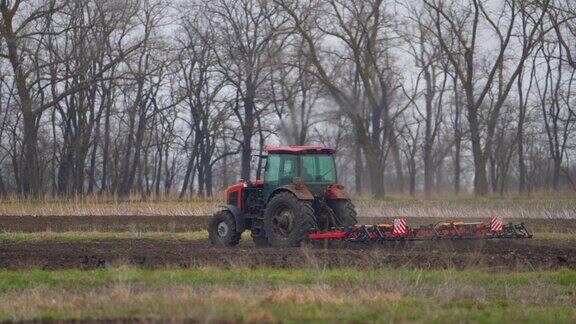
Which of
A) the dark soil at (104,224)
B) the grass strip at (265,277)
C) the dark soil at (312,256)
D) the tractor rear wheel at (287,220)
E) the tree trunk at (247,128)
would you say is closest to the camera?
the grass strip at (265,277)

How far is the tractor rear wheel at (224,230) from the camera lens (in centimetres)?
2159

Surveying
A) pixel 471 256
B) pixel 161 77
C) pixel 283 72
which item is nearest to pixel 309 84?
pixel 283 72

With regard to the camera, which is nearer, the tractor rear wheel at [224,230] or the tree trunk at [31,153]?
the tractor rear wheel at [224,230]

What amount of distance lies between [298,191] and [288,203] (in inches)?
15.4

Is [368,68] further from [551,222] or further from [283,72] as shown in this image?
[551,222]

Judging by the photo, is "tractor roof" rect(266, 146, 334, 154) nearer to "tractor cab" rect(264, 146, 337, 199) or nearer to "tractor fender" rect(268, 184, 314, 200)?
"tractor cab" rect(264, 146, 337, 199)

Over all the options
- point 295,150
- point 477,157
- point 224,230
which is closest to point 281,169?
point 295,150

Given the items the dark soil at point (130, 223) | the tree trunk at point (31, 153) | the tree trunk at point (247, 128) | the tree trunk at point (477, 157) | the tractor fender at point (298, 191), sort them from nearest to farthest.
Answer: the tractor fender at point (298, 191)
the dark soil at point (130, 223)
the tree trunk at point (31, 153)
the tree trunk at point (477, 157)
the tree trunk at point (247, 128)

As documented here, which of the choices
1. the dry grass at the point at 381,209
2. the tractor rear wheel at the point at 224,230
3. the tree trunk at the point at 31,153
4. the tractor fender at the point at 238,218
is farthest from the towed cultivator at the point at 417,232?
the tree trunk at the point at 31,153

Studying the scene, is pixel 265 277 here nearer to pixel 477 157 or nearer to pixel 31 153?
pixel 31 153

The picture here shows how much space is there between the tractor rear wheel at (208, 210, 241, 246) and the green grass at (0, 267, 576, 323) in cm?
594

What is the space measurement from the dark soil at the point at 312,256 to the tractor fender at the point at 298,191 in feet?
3.79

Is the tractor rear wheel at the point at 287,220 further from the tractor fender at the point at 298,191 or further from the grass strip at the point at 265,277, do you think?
the grass strip at the point at 265,277

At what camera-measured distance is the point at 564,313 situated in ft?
36.8
